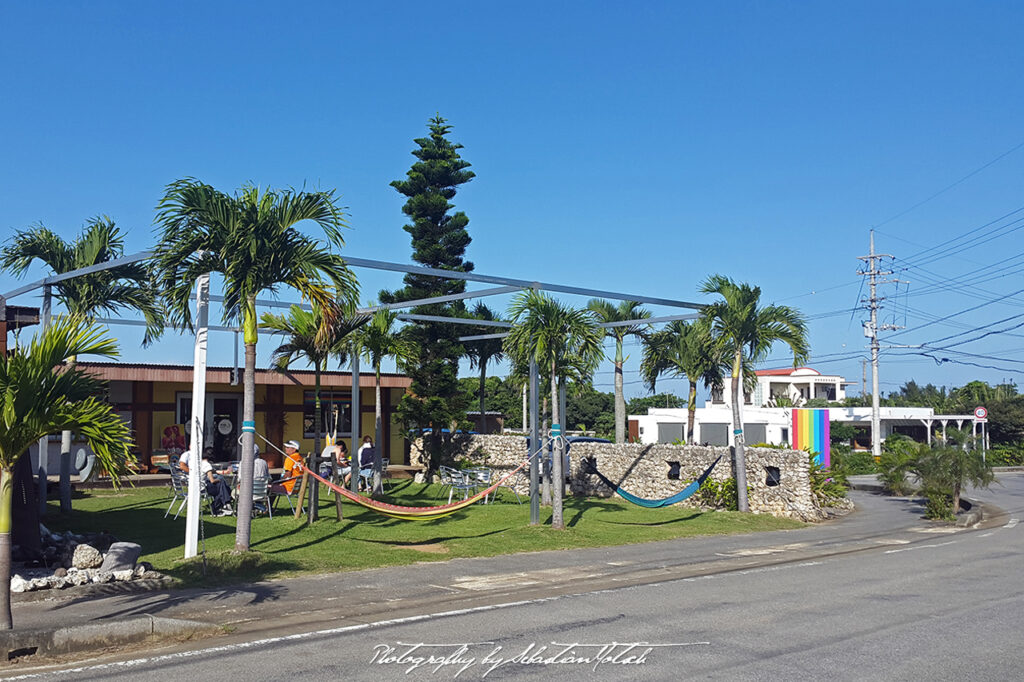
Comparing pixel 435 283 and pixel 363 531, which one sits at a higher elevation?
pixel 435 283

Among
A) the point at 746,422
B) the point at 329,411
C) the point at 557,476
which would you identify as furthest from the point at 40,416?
the point at 746,422

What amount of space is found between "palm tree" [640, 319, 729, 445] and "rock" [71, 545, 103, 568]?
15233 millimetres

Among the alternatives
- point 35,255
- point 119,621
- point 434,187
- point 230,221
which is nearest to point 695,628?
point 119,621

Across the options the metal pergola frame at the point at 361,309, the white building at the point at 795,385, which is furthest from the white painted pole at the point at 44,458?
the white building at the point at 795,385

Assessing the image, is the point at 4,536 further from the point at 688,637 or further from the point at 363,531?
the point at 363,531

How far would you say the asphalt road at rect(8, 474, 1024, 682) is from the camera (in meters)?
6.50

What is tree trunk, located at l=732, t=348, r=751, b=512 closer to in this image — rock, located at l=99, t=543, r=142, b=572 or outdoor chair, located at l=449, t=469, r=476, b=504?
outdoor chair, located at l=449, t=469, r=476, b=504

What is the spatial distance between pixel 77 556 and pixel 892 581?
952 centimetres

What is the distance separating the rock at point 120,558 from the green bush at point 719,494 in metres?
12.4

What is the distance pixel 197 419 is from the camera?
10828 mm

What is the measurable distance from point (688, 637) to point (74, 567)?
21.2 feet

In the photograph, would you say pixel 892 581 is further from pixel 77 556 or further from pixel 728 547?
pixel 77 556

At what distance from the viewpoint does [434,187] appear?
26781 mm

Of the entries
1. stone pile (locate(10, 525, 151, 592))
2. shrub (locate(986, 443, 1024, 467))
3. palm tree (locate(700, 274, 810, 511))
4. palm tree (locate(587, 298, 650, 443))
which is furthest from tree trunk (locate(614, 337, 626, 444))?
shrub (locate(986, 443, 1024, 467))
